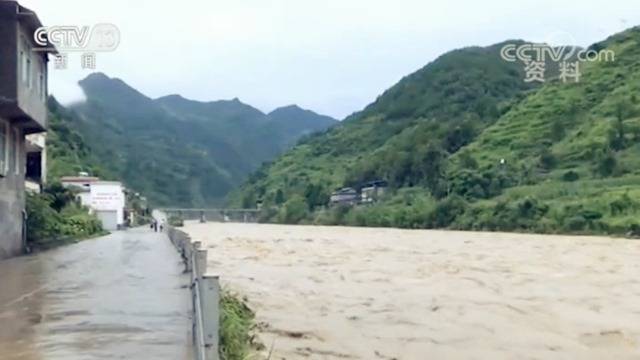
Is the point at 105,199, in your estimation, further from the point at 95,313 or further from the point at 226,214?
the point at 95,313

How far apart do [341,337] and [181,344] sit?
177 inches

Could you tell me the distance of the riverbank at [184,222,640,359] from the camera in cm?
1127

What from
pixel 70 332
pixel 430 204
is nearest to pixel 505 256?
pixel 70 332

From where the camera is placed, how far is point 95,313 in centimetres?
949

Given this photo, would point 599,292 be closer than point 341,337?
No

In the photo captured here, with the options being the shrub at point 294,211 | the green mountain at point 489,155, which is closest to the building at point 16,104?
the green mountain at point 489,155

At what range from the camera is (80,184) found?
60062mm

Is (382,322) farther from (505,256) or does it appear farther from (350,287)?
(505,256)

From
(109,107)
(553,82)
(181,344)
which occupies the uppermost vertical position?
(109,107)

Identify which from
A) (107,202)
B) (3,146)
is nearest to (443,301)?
(3,146)

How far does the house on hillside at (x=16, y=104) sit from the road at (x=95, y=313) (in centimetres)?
494

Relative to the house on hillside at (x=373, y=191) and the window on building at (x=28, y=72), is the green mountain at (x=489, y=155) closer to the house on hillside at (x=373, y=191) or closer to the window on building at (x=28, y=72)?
→ the house on hillside at (x=373, y=191)

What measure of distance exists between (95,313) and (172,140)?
13401 centimetres

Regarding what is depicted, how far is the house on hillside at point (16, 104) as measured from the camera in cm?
1981
